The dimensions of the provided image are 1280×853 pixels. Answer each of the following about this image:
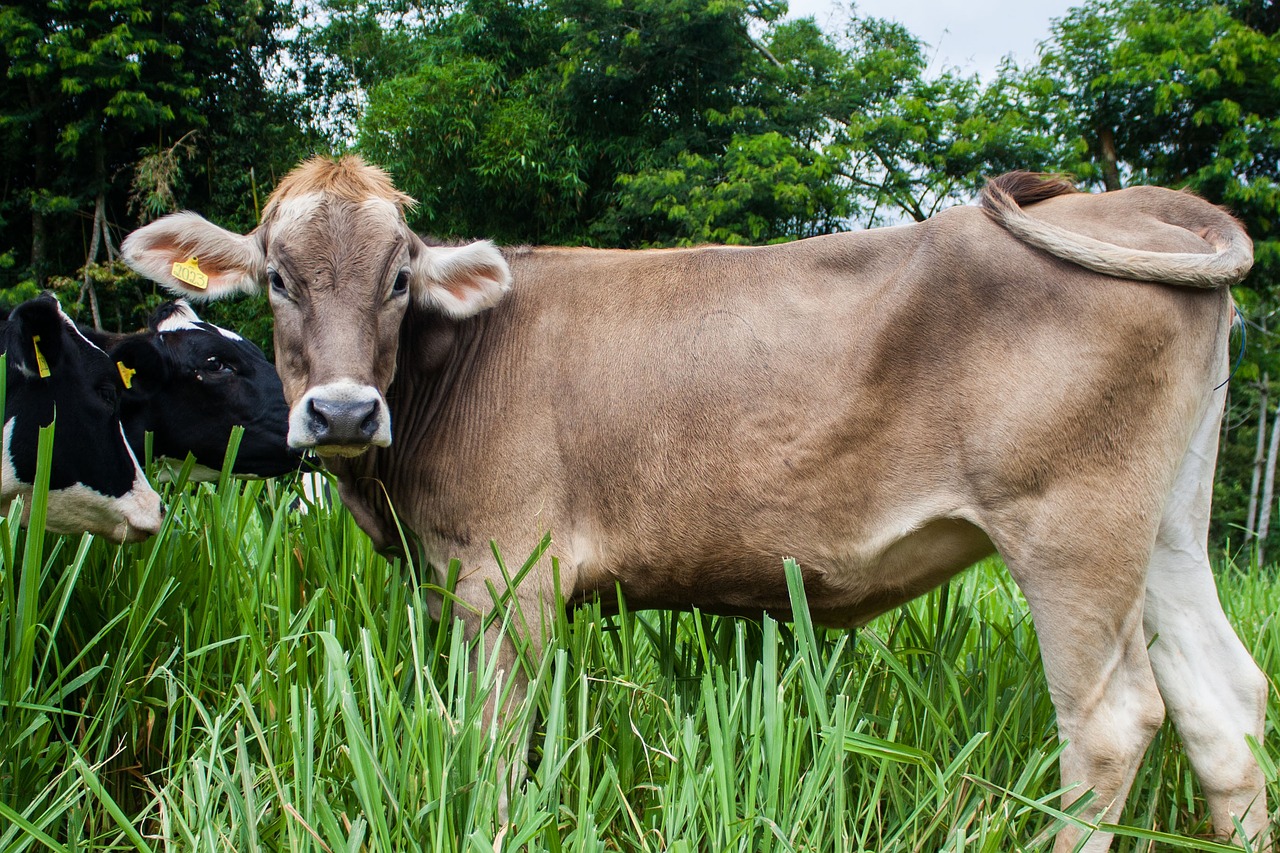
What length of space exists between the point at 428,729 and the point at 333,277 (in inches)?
52.6

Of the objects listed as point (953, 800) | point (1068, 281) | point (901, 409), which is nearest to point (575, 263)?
point (901, 409)

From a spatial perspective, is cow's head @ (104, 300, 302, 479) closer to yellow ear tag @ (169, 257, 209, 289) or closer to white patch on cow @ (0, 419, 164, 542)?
white patch on cow @ (0, 419, 164, 542)

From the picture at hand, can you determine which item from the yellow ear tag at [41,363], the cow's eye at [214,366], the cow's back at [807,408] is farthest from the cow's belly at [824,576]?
the cow's eye at [214,366]

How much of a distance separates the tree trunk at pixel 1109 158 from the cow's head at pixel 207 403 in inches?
550

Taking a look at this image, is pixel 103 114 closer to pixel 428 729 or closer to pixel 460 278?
pixel 460 278

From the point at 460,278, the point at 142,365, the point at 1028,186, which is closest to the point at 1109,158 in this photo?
the point at 1028,186

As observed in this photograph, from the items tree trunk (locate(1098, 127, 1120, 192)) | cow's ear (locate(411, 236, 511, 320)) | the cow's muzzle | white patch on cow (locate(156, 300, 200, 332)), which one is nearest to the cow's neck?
cow's ear (locate(411, 236, 511, 320))

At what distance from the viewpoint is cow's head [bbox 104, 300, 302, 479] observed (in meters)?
6.02

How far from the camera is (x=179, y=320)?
6.68 m

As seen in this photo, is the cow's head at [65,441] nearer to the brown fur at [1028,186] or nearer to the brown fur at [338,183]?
the brown fur at [338,183]

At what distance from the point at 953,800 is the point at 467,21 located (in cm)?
1834

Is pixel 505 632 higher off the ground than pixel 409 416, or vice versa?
pixel 409 416

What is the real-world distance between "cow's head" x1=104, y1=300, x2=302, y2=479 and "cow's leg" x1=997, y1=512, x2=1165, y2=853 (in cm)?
455

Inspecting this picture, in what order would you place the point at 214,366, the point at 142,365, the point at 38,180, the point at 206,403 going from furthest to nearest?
the point at 38,180 → the point at 214,366 → the point at 206,403 → the point at 142,365
